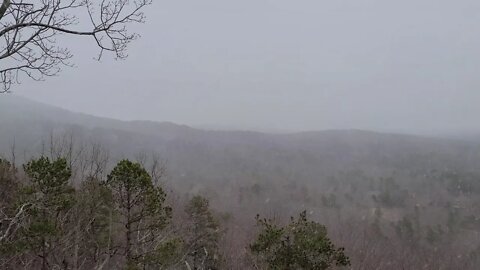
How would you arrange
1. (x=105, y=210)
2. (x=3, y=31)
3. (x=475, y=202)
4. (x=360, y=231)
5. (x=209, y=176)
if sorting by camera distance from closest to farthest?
(x=3, y=31) → (x=105, y=210) → (x=360, y=231) → (x=475, y=202) → (x=209, y=176)

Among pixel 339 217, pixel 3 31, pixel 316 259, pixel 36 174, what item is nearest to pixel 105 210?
pixel 36 174

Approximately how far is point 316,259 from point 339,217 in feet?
346

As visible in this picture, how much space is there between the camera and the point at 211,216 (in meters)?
28.2

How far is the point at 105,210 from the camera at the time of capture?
13.2 metres

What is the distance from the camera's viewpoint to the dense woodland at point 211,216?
33.0ft

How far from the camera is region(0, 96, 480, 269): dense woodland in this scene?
10.1m

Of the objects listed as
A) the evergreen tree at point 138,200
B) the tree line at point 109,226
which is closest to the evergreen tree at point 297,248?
the tree line at point 109,226

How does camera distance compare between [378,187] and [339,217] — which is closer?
[339,217]

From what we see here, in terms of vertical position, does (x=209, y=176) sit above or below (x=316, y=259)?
below

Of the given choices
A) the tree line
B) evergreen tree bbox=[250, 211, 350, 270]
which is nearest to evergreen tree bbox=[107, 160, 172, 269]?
the tree line

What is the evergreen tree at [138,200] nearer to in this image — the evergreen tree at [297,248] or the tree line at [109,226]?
the tree line at [109,226]

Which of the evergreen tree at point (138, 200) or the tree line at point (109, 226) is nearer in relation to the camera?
the tree line at point (109, 226)

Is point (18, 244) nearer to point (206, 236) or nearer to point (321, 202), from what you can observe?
point (206, 236)

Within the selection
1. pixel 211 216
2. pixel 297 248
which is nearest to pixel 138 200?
pixel 297 248
